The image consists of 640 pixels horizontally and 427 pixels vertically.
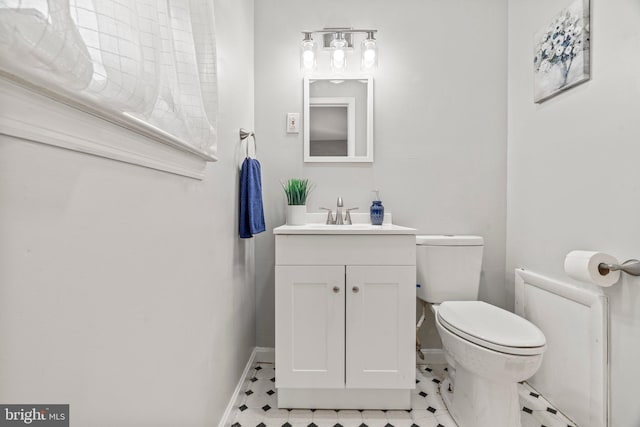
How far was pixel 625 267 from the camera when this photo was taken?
105 centimetres

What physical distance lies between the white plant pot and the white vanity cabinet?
1.06 ft

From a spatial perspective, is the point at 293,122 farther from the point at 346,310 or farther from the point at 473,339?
the point at 473,339

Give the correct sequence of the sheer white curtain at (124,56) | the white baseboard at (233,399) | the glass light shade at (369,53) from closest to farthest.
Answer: the sheer white curtain at (124,56), the white baseboard at (233,399), the glass light shade at (369,53)

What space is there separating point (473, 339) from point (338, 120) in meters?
1.36

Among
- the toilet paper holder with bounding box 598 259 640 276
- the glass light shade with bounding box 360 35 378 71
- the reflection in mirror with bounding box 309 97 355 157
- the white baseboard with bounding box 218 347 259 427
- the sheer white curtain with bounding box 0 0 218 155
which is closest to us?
the sheer white curtain with bounding box 0 0 218 155

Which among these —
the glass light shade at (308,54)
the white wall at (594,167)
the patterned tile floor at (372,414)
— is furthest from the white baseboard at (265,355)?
the glass light shade at (308,54)

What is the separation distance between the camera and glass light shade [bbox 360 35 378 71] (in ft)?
5.65

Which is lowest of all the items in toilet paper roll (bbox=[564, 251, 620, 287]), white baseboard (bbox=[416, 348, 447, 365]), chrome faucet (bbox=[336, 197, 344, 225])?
white baseboard (bbox=[416, 348, 447, 365])

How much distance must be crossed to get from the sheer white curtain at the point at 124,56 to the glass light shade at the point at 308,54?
1005 millimetres

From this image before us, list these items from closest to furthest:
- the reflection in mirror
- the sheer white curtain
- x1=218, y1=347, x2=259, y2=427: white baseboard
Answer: the sheer white curtain
x1=218, y1=347, x2=259, y2=427: white baseboard
the reflection in mirror

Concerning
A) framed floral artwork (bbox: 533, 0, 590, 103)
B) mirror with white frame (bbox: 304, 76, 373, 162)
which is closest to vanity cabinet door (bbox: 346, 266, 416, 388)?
mirror with white frame (bbox: 304, 76, 373, 162)

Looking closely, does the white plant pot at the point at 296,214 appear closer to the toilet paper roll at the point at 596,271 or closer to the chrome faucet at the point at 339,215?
the chrome faucet at the point at 339,215

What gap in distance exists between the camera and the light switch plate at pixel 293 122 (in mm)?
1816

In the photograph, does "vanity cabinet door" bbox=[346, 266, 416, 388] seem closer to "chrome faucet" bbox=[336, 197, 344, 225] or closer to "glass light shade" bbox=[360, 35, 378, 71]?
"chrome faucet" bbox=[336, 197, 344, 225]
